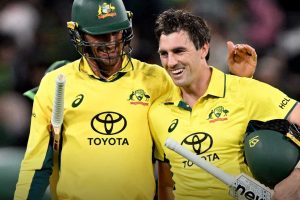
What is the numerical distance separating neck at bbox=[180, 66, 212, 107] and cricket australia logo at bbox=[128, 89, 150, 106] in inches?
9.2

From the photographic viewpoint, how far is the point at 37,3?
8.95 meters

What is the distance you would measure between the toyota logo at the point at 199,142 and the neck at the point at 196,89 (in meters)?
0.24

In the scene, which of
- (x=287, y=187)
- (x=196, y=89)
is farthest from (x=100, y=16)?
(x=287, y=187)

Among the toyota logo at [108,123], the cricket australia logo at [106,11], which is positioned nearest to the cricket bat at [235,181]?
the toyota logo at [108,123]

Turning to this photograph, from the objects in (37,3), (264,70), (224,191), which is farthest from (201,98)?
(37,3)

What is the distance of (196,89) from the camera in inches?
191

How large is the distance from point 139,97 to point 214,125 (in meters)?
0.53

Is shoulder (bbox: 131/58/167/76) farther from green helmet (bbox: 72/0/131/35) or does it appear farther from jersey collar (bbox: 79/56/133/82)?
green helmet (bbox: 72/0/131/35)

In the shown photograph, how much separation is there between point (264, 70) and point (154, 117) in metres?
3.55

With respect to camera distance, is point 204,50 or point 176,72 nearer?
point 176,72

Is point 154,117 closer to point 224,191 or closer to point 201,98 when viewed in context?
point 201,98

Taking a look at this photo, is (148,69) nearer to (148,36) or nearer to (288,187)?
(288,187)

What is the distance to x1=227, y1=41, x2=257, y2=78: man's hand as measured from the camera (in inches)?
201

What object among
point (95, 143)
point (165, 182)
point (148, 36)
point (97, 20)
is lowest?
point (148, 36)
